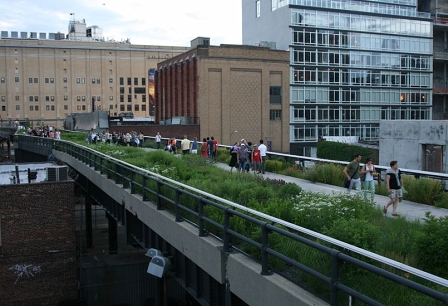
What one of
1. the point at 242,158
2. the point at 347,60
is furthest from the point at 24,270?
the point at 347,60

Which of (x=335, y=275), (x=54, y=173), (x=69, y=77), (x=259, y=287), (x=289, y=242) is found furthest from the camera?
(x=69, y=77)

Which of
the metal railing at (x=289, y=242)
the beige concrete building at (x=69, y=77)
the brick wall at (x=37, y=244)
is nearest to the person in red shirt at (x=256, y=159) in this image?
the metal railing at (x=289, y=242)

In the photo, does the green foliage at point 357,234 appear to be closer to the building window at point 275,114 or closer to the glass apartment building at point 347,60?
the building window at point 275,114

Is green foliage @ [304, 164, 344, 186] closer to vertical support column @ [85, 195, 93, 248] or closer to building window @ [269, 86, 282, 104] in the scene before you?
vertical support column @ [85, 195, 93, 248]

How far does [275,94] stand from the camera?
67.2 m

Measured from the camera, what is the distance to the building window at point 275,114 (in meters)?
67.6

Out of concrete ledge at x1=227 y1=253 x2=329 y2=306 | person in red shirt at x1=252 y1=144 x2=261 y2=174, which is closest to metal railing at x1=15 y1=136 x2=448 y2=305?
concrete ledge at x1=227 y1=253 x2=329 y2=306

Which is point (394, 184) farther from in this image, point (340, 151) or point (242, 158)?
point (340, 151)

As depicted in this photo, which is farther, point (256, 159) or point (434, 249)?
point (256, 159)

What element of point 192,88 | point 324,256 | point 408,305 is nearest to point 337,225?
point 324,256

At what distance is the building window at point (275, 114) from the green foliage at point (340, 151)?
16.2 metres

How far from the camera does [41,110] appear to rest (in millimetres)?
110562

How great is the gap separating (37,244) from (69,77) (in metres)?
94.2

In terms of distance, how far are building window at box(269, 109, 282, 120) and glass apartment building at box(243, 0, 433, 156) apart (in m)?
2.41
